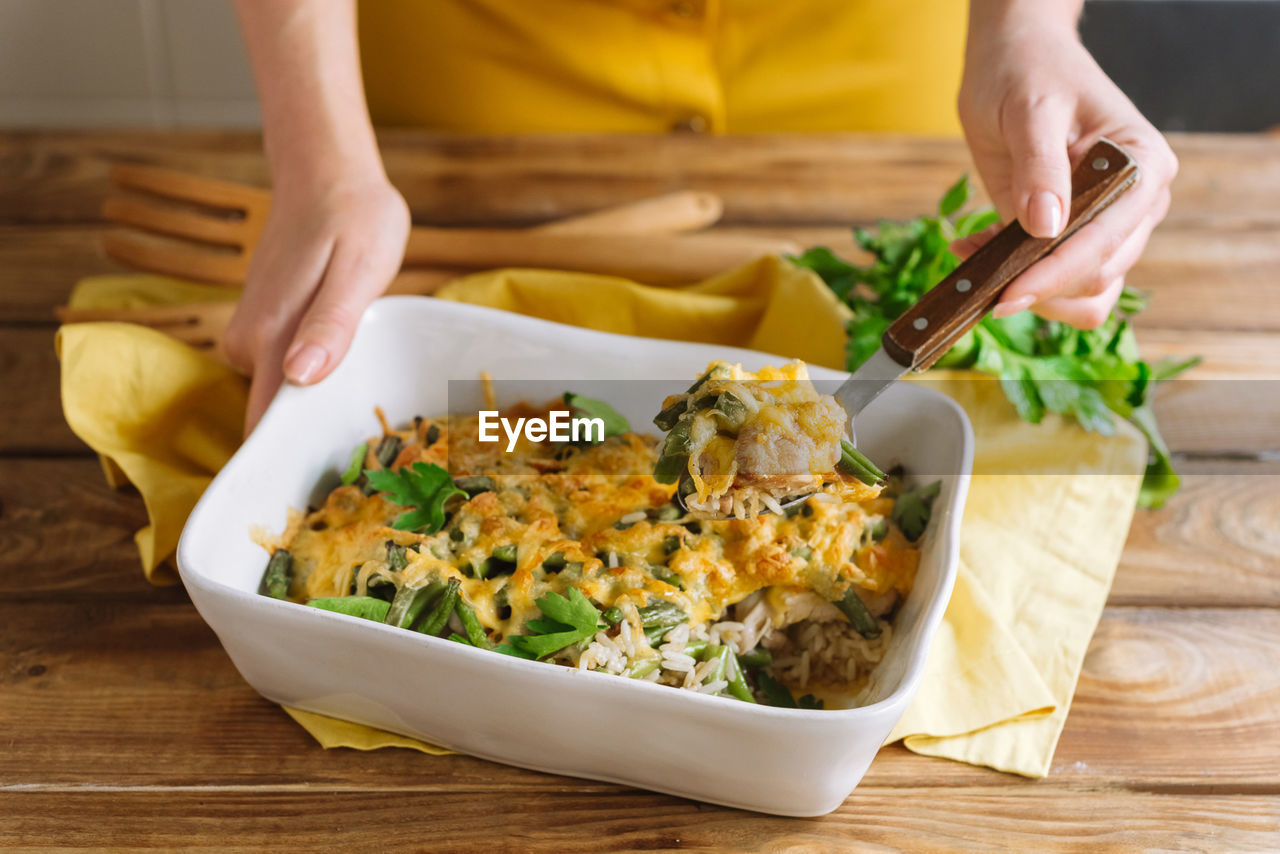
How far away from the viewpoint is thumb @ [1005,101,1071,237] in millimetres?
1734

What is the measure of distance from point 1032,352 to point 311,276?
1423 millimetres

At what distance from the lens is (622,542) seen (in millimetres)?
1718

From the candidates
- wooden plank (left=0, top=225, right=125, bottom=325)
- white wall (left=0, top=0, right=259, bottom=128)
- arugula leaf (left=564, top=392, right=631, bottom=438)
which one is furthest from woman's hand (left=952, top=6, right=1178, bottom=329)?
white wall (left=0, top=0, right=259, bottom=128)

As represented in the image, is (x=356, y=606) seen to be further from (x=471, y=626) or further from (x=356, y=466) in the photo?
→ (x=356, y=466)

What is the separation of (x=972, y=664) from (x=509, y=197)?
5.89 ft

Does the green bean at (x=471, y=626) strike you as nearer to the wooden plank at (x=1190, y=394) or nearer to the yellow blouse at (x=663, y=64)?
the wooden plank at (x=1190, y=394)

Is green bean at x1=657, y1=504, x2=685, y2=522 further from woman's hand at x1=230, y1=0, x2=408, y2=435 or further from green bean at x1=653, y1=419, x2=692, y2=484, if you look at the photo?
woman's hand at x1=230, y1=0, x2=408, y2=435

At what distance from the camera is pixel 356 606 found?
163 cm

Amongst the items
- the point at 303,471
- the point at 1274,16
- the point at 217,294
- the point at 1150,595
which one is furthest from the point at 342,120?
the point at 1274,16

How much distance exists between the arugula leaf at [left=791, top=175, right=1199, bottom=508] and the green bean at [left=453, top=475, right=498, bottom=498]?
77cm

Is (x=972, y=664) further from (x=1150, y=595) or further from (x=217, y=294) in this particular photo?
(x=217, y=294)

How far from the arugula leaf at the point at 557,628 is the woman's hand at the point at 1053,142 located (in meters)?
0.85

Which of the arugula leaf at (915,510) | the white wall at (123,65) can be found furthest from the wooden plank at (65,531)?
the white wall at (123,65)

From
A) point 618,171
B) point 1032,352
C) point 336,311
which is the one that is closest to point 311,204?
point 336,311
